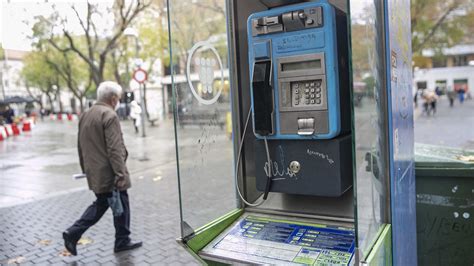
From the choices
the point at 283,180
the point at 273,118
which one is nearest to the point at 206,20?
the point at 273,118

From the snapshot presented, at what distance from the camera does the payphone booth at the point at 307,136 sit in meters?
1.79

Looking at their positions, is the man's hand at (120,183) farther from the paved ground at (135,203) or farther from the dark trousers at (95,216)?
the paved ground at (135,203)

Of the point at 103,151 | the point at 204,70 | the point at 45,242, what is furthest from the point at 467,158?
the point at 45,242

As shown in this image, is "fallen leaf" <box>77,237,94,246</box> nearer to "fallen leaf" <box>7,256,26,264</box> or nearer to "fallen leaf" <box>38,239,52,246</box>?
"fallen leaf" <box>38,239,52,246</box>

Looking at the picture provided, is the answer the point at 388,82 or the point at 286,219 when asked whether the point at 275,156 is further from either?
the point at 388,82

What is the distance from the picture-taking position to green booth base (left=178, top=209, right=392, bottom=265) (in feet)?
6.36

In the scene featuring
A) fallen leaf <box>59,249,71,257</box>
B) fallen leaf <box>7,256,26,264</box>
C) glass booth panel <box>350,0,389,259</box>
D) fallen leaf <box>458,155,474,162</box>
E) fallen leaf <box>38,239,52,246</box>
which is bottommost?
fallen leaf <box>59,249,71,257</box>

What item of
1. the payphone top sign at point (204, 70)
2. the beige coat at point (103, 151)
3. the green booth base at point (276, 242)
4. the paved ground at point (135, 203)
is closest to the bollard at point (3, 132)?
the paved ground at point (135, 203)

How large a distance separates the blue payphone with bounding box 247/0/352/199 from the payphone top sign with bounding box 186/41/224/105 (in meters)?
0.45

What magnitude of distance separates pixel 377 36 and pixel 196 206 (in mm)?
1301

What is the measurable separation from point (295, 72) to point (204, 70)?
725mm

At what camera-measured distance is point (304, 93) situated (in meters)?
2.07

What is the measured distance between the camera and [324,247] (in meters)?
2.02

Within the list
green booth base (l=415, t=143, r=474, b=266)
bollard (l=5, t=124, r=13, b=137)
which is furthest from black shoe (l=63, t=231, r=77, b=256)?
bollard (l=5, t=124, r=13, b=137)
